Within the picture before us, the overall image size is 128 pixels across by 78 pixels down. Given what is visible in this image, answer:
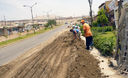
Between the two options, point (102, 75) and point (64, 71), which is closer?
point (102, 75)

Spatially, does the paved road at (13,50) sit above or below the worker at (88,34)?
below

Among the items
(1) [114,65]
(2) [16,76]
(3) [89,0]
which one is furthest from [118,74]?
(3) [89,0]

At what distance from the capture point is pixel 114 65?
21.5ft

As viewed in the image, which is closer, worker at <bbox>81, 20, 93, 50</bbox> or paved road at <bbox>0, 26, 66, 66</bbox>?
worker at <bbox>81, 20, 93, 50</bbox>

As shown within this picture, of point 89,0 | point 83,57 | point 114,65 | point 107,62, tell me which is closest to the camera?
point 114,65

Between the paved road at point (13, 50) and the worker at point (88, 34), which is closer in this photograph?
the worker at point (88, 34)

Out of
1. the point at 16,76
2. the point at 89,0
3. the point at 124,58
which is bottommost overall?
the point at 16,76

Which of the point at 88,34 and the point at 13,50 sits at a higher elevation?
the point at 88,34

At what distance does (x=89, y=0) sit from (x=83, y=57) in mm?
20293

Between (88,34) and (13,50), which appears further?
(13,50)

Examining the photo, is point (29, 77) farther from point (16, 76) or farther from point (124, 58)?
point (124, 58)

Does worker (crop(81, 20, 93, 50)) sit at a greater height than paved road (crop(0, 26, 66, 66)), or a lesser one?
greater

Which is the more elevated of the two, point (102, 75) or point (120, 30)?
point (120, 30)

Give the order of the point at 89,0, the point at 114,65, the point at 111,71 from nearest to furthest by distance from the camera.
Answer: the point at 111,71
the point at 114,65
the point at 89,0
